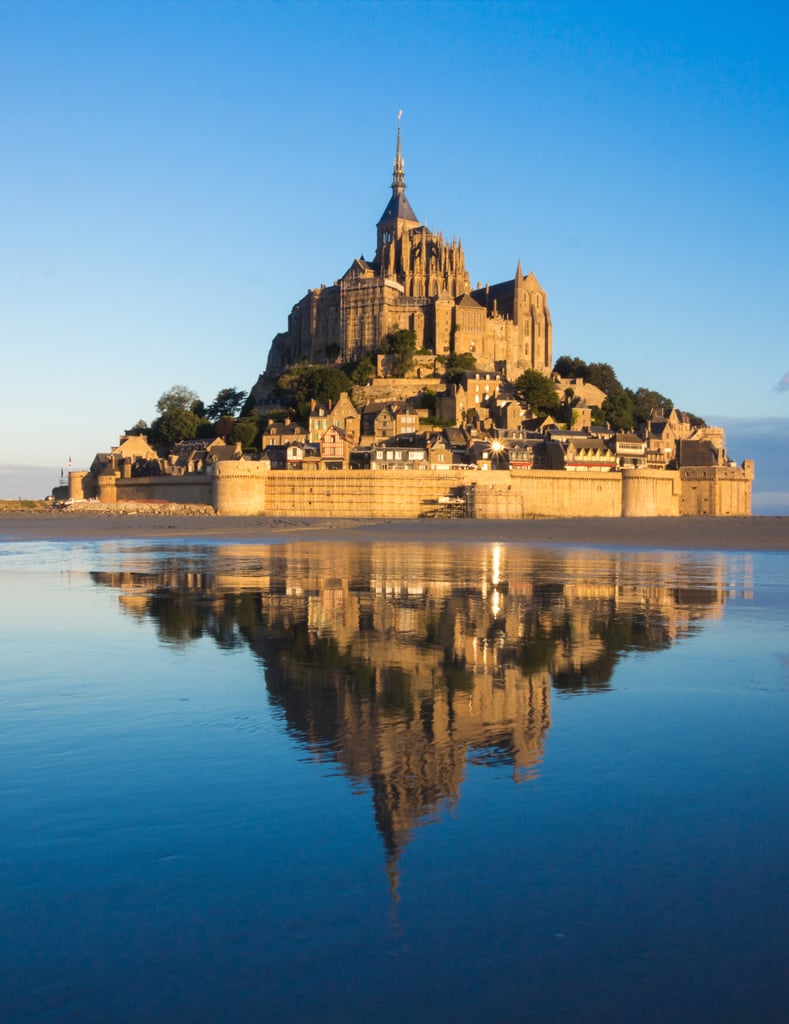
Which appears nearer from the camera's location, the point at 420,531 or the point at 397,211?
the point at 420,531

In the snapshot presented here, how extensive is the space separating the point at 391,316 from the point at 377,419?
52.5 feet

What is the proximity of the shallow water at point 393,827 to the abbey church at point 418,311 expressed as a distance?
80.7m

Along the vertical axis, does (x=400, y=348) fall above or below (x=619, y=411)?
above

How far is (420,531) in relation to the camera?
48.5 metres

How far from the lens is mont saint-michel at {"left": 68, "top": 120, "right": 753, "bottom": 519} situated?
218 ft

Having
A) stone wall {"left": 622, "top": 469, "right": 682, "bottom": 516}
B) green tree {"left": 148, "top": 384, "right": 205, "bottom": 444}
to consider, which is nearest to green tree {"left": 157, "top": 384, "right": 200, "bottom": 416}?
green tree {"left": 148, "top": 384, "right": 205, "bottom": 444}

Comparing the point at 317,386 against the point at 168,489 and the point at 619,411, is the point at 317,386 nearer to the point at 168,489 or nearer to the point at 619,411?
the point at 168,489

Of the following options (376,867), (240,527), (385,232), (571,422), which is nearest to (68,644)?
(376,867)

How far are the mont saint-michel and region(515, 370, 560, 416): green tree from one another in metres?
0.13

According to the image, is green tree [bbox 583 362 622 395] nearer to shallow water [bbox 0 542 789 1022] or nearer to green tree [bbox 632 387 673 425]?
green tree [bbox 632 387 673 425]

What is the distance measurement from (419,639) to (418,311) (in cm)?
8219

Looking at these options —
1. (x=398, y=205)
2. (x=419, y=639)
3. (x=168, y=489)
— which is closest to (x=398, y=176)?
(x=398, y=205)

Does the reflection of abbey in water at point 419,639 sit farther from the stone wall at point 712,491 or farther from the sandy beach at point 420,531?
the stone wall at point 712,491

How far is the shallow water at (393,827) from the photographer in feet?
12.7
